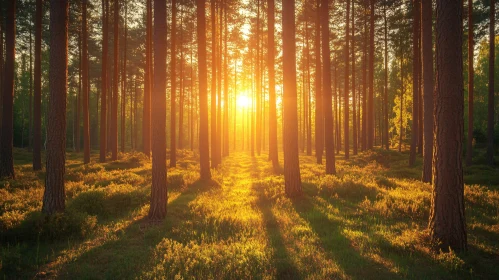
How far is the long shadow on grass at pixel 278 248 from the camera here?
4.40 meters

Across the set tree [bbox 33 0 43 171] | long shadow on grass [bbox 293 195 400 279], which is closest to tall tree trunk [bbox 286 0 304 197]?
long shadow on grass [bbox 293 195 400 279]

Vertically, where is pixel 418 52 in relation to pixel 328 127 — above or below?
above

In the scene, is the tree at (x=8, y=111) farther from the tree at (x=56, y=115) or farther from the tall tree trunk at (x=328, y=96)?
the tall tree trunk at (x=328, y=96)

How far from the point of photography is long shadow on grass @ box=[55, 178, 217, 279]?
455cm

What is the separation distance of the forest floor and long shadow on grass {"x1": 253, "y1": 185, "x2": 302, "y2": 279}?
2cm

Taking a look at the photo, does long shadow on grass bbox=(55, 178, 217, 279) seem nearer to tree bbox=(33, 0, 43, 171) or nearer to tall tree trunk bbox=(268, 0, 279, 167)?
tall tree trunk bbox=(268, 0, 279, 167)

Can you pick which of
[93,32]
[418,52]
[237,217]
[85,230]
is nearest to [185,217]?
[237,217]

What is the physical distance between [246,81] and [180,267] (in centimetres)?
3652

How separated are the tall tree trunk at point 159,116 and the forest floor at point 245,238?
0.57 m

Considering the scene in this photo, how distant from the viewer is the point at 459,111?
17.0ft

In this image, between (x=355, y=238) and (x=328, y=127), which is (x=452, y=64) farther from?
(x=328, y=127)

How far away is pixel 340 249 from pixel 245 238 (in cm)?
206

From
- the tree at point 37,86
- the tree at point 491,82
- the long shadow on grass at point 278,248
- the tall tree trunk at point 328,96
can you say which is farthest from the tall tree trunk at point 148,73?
the tree at point 491,82

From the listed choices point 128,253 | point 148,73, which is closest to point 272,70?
point 148,73
